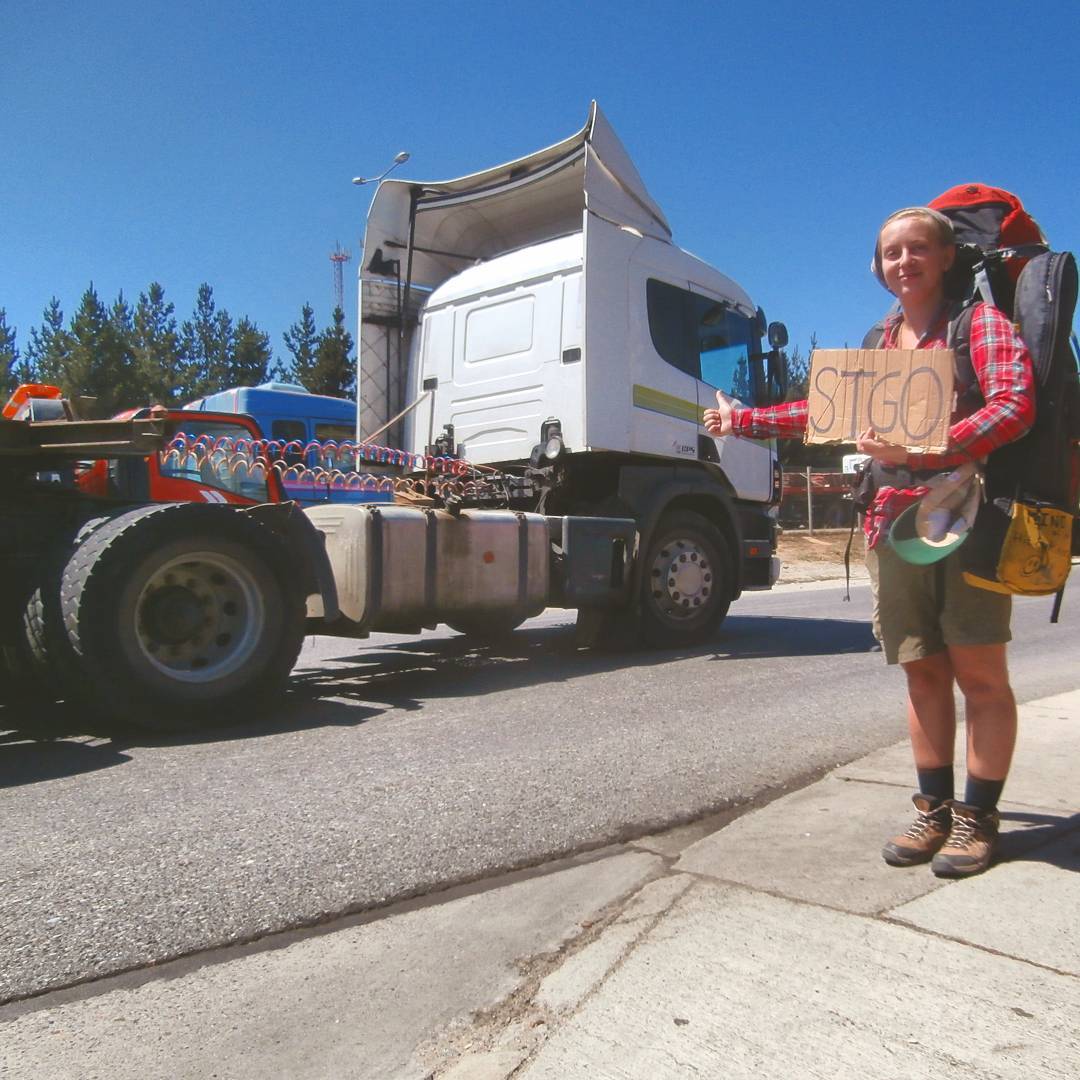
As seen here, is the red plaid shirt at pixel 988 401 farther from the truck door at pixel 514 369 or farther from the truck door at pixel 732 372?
the truck door at pixel 732 372

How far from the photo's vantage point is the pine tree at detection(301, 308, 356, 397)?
42.5 metres

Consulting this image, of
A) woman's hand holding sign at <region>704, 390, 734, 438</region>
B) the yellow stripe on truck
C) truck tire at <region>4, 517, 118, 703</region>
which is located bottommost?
truck tire at <region>4, 517, 118, 703</region>

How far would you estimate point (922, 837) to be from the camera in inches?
111

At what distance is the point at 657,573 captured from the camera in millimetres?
7715

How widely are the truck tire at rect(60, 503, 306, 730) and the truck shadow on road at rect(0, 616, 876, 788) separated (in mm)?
181

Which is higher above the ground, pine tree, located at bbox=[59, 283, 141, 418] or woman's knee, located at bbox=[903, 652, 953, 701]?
pine tree, located at bbox=[59, 283, 141, 418]

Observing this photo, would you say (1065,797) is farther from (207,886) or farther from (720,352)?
(720,352)

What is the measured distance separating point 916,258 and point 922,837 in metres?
1.61

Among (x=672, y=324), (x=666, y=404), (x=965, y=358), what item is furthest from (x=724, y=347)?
(x=965, y=358)

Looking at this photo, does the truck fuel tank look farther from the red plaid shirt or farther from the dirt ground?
the dirt ground

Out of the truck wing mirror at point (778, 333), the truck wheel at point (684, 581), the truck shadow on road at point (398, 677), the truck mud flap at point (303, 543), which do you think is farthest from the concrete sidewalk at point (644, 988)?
the truck wing mirror at point (778, 333)

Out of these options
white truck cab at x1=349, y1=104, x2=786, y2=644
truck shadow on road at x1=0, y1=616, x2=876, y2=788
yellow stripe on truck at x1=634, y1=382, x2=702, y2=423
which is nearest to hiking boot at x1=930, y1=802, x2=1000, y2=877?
truck shadow on road at x1=0, y1=616, x2=876, y2=788

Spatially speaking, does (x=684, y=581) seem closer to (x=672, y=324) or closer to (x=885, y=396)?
(x=672, y=324)

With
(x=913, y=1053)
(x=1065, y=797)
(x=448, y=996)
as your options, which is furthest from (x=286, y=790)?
(x=1065, y=797)
